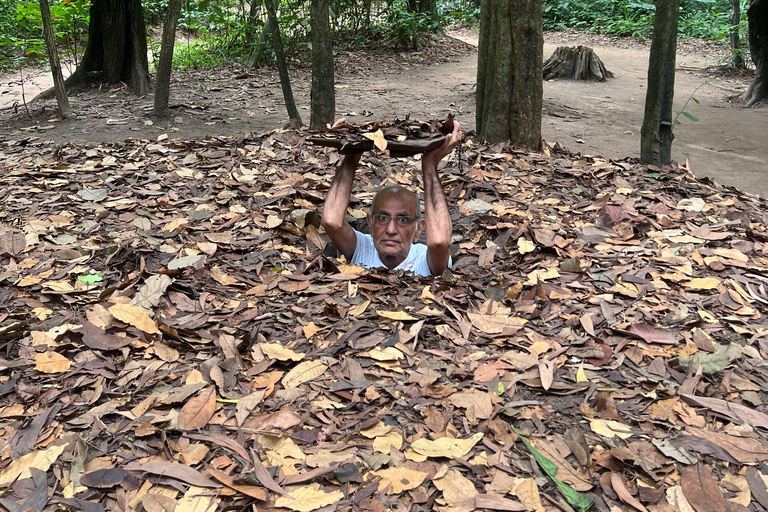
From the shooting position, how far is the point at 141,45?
8.50m

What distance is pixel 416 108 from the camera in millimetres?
8375

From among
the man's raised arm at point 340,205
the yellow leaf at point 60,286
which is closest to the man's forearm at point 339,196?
the man's raised arm at point 340,205

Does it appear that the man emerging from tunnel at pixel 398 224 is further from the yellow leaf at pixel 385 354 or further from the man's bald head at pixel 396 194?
the yellow leaf at pixel 385 354

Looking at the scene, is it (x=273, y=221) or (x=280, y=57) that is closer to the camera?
(x=273, y=221)

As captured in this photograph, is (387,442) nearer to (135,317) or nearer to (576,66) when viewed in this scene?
(135,317)

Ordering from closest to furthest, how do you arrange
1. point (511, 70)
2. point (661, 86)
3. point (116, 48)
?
point (661, 86), point (511, 70), point (116, 48)

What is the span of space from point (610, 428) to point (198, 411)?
1564 mm

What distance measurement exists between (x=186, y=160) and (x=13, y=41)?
7.51m

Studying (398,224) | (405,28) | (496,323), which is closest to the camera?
(496,323)

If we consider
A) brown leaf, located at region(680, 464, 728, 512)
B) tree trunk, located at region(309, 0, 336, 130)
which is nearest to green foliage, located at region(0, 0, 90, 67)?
tree trunk, located at region(309, 0, 336, 130)

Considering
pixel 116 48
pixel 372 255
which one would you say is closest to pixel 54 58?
pixel 116 48

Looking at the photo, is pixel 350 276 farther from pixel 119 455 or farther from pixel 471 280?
pixel 119 455

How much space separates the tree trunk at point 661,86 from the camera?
4578 millimetres

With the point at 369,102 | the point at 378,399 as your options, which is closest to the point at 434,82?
the point at 369,102
